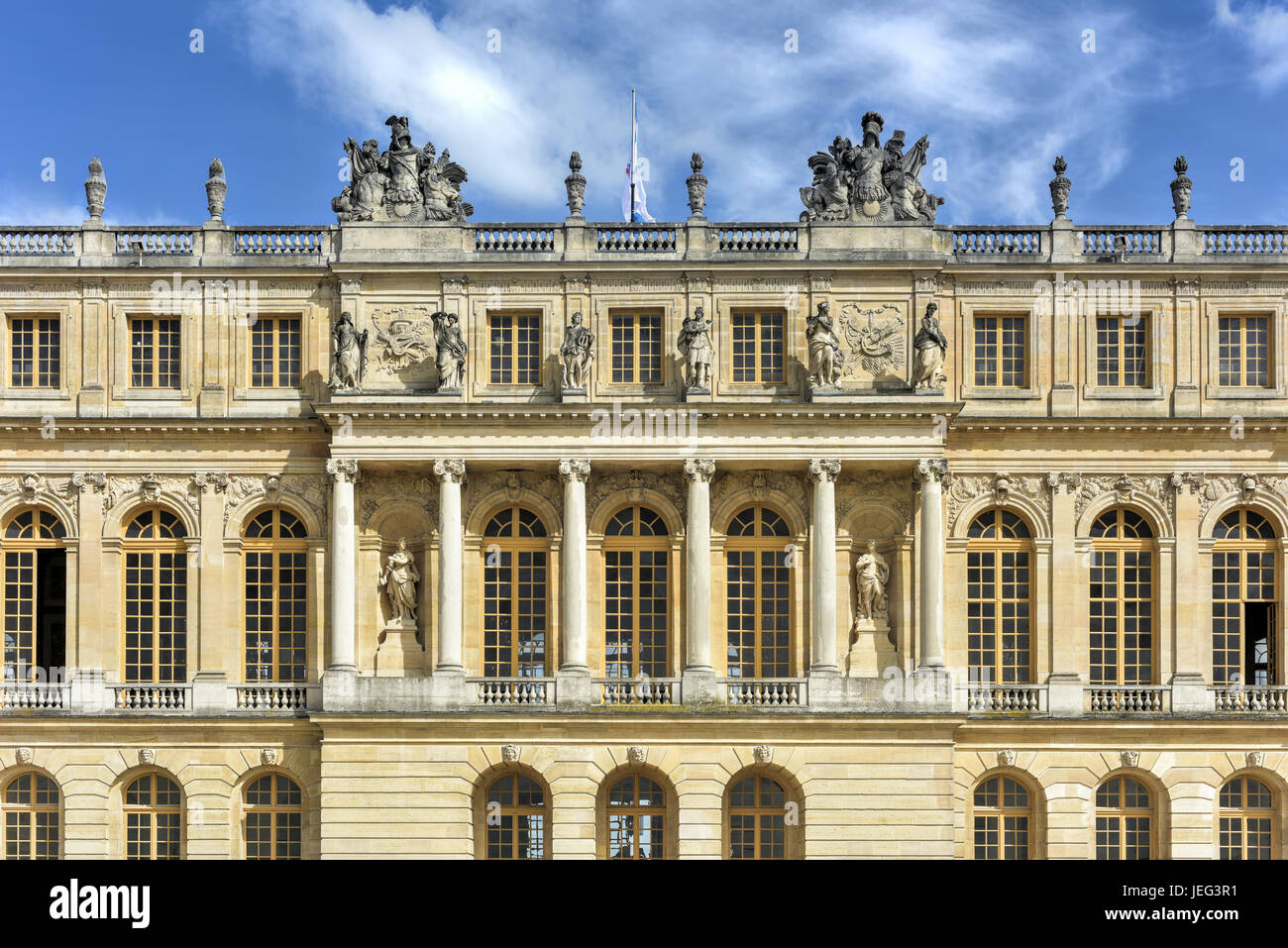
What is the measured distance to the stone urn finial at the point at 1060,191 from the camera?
1476 inches

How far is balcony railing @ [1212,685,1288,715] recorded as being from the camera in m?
36.1

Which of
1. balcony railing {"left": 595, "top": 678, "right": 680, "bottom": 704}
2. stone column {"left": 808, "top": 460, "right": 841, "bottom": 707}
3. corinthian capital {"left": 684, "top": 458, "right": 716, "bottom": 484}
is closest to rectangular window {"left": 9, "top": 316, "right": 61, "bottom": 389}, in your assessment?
balcony railing {"left": 595, "top": 678, "right": 680, "bottom": 704}

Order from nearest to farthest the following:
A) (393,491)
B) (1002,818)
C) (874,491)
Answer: (1002,818) → (874,491) → (393,491)

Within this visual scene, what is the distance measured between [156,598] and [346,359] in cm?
728

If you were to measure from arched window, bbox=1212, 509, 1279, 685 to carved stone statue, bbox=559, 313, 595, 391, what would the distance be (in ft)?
49.9

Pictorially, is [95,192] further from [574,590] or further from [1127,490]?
[1127,490]

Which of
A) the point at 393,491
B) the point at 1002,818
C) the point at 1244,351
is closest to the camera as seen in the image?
the point at 1002,818

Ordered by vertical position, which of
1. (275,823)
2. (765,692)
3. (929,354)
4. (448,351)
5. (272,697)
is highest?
(448,351)

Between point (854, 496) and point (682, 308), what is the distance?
5.90 m

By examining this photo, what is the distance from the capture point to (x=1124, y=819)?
36094mm

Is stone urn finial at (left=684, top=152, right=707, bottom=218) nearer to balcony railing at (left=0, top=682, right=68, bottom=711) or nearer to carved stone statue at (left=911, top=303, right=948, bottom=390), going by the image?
carved stone statue at (left=911, top=303, right=948, bottom=390)

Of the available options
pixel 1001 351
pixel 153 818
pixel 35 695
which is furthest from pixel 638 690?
pixel 35 695

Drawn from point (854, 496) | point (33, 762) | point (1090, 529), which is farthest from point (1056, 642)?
point (33, 762)
